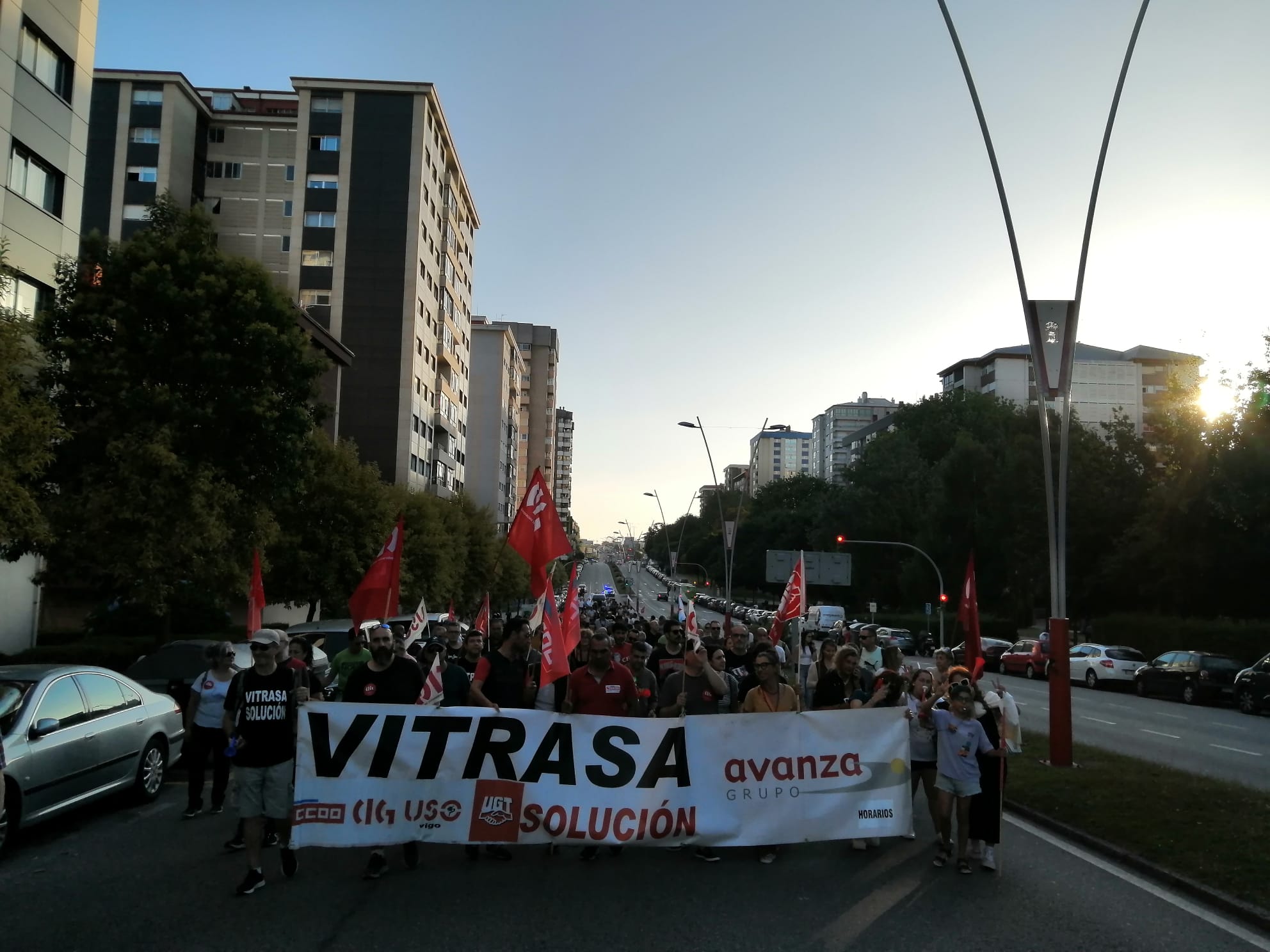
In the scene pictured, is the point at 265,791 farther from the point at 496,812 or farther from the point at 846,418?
the point at 846,418

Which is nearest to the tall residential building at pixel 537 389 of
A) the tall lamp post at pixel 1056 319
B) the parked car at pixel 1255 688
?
the parked car at pixel 1255 688

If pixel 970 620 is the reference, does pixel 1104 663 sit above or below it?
below

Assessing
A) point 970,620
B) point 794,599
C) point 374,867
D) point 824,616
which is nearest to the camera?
point 374,867

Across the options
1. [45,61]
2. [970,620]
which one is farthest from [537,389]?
[970,620]

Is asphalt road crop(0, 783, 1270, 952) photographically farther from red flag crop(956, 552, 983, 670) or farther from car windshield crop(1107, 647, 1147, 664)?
car windshield crop(1107, 647, 1147, 664)

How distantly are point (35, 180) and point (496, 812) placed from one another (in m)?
23.0

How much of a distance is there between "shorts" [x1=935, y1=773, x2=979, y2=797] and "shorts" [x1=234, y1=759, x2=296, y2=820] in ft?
16.1

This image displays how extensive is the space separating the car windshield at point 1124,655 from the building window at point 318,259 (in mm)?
44948

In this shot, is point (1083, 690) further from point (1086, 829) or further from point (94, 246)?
point (94, 246)

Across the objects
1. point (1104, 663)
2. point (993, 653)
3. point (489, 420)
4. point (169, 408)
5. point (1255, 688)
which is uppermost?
point (489, 420)

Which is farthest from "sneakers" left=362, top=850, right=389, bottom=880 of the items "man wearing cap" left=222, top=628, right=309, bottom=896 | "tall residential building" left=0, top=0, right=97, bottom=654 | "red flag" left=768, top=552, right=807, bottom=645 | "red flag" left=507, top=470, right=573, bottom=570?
"tall residential building" left=0, top=0, right=97, bottom=654

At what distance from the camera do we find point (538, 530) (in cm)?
1084

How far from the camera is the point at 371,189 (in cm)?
6028

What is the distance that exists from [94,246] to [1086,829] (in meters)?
21.1
